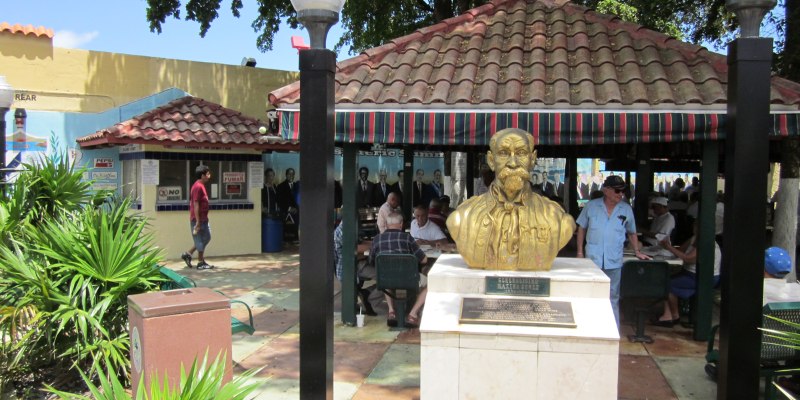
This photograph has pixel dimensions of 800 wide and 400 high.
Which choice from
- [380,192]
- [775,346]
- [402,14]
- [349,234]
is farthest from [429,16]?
[775,346]

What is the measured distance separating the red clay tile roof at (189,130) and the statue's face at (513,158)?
23.2 ft

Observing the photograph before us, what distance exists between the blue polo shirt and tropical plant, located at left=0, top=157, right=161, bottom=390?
13.5 ft

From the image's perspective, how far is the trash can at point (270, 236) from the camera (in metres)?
13.4

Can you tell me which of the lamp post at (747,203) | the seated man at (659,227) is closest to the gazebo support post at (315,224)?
the lamp post at (747,203)

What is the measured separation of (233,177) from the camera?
12867 mm

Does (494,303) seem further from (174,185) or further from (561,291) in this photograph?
Result: (174,185)

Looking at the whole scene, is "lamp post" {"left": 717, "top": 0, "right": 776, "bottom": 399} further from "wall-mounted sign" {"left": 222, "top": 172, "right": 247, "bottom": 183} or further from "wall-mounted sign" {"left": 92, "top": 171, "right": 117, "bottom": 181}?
"wall-mounted sign" {"left": 92, "top": 171, "right": 117, "bottom": 181}

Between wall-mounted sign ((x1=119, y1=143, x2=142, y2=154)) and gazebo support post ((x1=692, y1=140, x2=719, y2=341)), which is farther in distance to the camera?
wall-mounted sign ((x1=119, y1=143, x2=142, y2=154))

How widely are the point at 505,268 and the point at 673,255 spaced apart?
3422 millimetres

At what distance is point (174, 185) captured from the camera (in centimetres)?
1224

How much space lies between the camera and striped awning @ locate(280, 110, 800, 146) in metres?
5.94

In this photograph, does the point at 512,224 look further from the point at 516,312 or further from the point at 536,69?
the point at 536,69

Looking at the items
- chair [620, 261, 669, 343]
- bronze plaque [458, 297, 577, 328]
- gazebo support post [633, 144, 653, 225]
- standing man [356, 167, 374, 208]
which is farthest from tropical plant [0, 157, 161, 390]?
standing man [356, 167, 374, 208]

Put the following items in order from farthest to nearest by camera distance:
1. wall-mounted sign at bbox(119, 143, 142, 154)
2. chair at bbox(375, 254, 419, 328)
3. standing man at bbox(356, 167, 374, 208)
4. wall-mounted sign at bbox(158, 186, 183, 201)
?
standing man at bbox(356, 167, 374, 208) → wall-mounted sign at bbox(158, 186, 183, 201) → wall-mounted sign at bbox(119, 143, 142, 154) → chair at bbox(375, 254, 419, 328)
